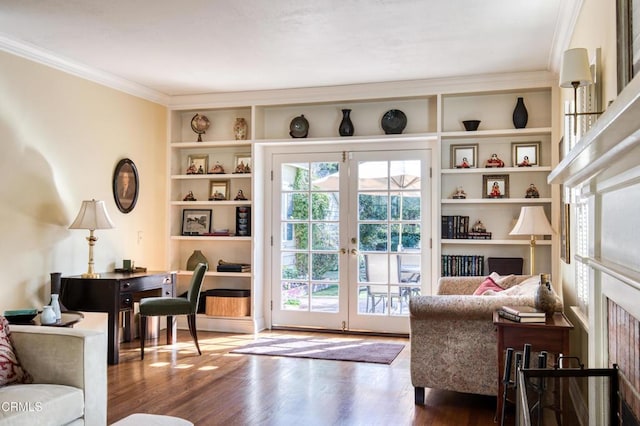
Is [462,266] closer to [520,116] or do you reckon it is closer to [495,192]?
[495,192]

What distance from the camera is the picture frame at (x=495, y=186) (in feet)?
18.2

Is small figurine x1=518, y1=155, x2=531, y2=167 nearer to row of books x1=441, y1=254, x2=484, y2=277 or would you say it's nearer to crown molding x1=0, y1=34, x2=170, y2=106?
row of books x1=441, y1=254, x2=484, y2=277

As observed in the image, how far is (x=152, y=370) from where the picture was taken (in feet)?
15.1

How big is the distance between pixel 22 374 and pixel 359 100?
4.24 m

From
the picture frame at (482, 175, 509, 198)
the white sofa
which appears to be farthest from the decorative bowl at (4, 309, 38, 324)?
the picture frame at (482, 175, 509, 198)

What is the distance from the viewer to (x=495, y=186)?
5.57 meters

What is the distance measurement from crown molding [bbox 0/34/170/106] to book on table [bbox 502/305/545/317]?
4.05 meters

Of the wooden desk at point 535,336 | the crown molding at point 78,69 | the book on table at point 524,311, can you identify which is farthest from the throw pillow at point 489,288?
the crown molding at point 78,69

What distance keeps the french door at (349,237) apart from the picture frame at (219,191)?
560 millimetres

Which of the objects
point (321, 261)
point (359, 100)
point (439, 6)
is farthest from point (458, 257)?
point (439, 6)

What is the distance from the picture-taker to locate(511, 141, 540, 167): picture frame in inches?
216

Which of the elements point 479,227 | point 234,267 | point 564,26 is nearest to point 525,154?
point 479,227

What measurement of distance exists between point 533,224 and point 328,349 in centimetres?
220

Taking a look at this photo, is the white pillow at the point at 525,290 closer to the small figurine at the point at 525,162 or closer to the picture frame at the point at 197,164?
the small figurine at the point at 525,162
